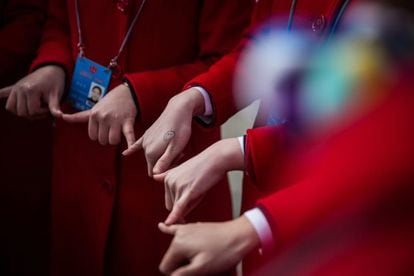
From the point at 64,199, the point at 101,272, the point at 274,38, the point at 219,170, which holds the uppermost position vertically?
the point at 274,38

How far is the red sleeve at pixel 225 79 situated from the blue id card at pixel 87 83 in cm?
17

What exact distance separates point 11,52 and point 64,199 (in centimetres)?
29

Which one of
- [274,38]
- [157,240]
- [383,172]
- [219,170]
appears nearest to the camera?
[383,172]

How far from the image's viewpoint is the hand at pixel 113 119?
66 centimetres

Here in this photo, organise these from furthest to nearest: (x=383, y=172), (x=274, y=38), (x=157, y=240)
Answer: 1. (x=157, y=240)
2. (x=274, y=38)
3. (x=383, y=172)

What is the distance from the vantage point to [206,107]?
26.1 inches

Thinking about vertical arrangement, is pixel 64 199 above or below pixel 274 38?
below

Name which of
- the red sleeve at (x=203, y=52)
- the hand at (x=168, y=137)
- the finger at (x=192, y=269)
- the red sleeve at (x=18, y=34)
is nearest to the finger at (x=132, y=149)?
the hand at (x=168, y=137)

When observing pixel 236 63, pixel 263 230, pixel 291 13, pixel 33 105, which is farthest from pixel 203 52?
pixel 263 230

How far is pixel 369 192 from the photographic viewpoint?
0.43 metres

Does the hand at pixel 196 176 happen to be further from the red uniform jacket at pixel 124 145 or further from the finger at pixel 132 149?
the red uniform jacket at pixel 124 145

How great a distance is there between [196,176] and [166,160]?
66 millimetres

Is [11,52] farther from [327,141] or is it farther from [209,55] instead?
[327,141]

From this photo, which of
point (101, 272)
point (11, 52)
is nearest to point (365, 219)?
point (101, 272)
